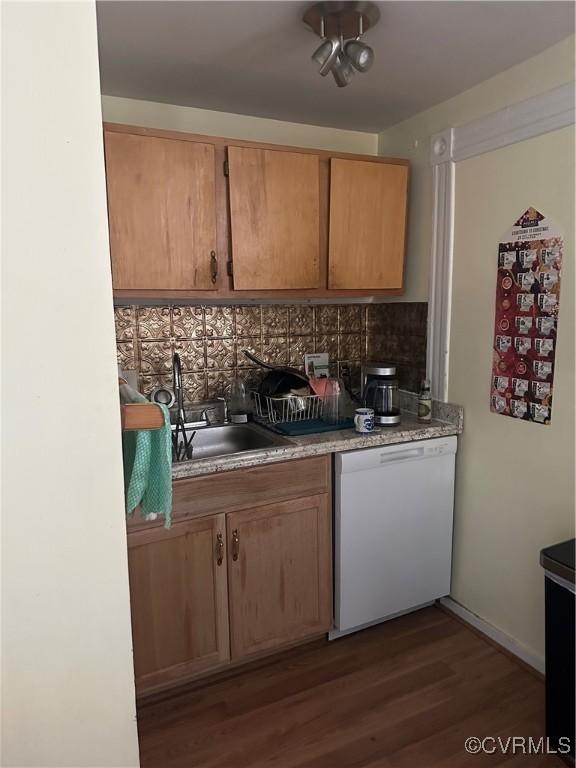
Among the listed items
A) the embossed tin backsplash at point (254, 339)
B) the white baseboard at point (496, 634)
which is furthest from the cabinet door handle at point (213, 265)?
the white baseboard at point (496, 634)

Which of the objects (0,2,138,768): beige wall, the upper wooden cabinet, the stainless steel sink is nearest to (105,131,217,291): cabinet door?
the upper wooden cabinet

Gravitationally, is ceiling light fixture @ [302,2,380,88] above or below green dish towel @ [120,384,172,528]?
above

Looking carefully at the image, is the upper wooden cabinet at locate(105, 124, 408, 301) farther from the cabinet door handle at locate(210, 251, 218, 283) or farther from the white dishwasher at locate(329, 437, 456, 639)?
the white dishwasher at locate(329, 437, 456, 639)

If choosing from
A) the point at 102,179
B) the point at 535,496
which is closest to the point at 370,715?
the point at 535,496

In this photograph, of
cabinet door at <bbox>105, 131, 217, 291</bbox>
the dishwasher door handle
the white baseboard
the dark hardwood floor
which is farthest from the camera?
the dishwasher door handle

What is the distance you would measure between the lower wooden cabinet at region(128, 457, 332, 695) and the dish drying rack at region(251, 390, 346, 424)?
1.01ft

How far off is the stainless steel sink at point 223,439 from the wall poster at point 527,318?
1.02 metres

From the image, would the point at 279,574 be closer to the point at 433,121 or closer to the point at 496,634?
the point at 496,634

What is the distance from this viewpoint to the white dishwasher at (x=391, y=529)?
211 centimetres

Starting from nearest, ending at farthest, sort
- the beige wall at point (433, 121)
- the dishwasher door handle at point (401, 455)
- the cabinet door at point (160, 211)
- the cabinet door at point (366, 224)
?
the beige wall at point (433, 121) → the cabinet door at point (160, 211) → the dishwasher door handle at point (401, 455) → the cabinet door at point (366, 224)

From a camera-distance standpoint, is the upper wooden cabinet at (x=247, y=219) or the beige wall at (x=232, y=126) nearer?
the upper wooden cabinet at (x=247, y=219)

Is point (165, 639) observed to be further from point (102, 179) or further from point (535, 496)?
point (102, 179)

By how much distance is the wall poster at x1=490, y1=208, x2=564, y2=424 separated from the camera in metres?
1.85

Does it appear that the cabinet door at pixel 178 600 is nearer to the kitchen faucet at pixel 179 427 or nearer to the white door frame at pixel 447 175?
the kitchen faucet at pixel 179 427
